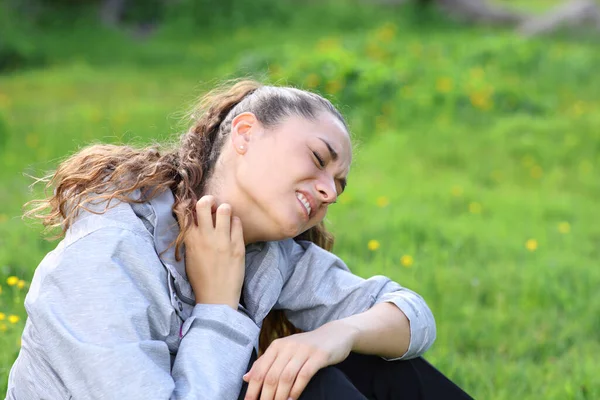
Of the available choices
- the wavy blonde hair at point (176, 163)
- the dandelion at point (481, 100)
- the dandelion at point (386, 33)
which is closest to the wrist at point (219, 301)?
the wavy blonde hair at point (176, 163)

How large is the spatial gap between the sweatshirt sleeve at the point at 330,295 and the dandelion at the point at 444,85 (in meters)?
5.19

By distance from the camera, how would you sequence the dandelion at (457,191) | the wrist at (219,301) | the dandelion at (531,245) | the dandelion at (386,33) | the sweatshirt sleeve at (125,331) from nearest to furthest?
1. the sweatshirt sleeve at (125,331)
2. the wrist at (219,301)
3. the dandelion at (531,245)
4. the dandelion at (457,191)
5. the dandelion at (386,33)

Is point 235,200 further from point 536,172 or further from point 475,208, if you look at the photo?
point 536,172

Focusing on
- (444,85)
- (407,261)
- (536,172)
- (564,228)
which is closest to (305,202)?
(407,261)

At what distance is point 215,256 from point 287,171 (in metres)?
0.26

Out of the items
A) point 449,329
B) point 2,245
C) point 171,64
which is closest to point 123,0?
point 171,64

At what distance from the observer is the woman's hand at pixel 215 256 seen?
6.50ft

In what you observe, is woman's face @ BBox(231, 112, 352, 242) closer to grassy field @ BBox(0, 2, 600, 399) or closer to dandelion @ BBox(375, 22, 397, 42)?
grassy field @ BBox(0, 2, 600, 399)

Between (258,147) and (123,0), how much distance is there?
11334mm

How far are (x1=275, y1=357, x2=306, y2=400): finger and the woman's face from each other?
328 mm

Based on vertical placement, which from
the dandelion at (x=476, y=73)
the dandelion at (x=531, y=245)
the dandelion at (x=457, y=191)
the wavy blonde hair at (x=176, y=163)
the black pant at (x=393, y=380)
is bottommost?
the dandelion at (x=476, y=73)

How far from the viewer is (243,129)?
2146mm

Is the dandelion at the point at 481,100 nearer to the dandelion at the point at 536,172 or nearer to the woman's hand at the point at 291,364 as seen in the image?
the dandelion at the point at 536,172

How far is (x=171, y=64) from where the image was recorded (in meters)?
10.7
